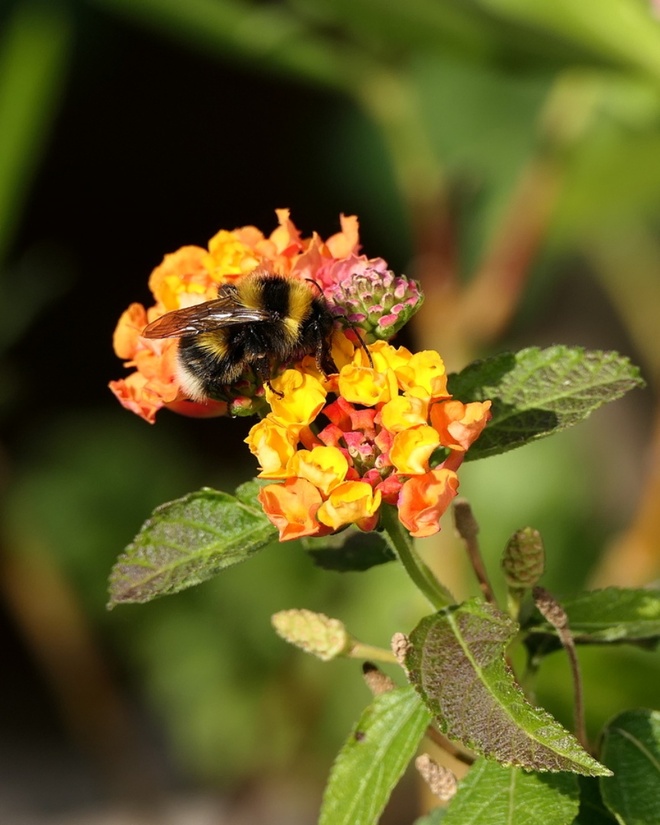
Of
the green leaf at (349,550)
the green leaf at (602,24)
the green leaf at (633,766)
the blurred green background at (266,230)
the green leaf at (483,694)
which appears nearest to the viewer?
the green leaf at (483,694)

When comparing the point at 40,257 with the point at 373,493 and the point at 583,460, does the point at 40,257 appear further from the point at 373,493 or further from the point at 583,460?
the point at 373,493

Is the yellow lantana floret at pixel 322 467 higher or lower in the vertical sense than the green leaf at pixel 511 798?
higher

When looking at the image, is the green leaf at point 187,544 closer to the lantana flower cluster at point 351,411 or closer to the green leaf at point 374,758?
the lantana flower cluster at point 351,411

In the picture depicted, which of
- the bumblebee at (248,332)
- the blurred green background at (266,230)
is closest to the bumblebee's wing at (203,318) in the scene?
the bumblebee at (248,332)

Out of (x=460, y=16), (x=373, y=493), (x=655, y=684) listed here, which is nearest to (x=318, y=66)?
(x=460, y=16)

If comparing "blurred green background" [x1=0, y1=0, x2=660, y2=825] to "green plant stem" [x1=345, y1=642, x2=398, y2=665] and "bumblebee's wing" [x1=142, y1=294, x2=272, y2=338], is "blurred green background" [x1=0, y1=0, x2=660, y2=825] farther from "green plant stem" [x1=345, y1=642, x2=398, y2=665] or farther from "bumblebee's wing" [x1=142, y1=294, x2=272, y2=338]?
"bumblebee's wing" [x1=142, y1=294, x2=272, y2=338]

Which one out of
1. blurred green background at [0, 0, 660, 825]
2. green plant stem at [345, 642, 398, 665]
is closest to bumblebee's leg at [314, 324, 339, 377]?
green plant stem at [345, 642, 398, 665]

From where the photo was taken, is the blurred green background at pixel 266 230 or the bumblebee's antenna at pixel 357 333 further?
the blurred green background at pixel 266 230
